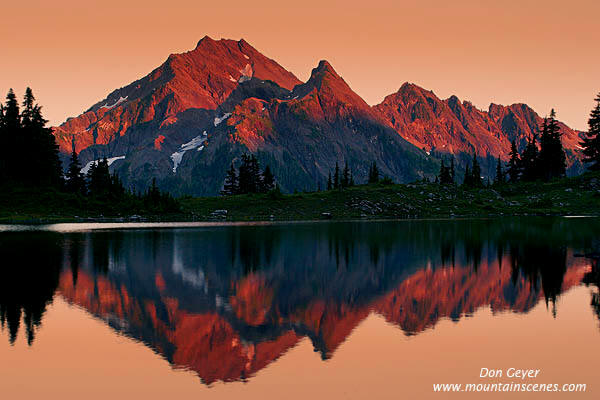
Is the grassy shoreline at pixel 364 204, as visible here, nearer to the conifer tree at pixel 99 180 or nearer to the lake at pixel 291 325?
the conifer tree at pixel 99 180

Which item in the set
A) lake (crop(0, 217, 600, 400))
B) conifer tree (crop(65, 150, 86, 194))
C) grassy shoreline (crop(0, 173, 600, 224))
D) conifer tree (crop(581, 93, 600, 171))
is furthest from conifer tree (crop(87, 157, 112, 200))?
conifer tree (crop(581, 93, 600, 171))

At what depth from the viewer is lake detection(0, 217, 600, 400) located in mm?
20719

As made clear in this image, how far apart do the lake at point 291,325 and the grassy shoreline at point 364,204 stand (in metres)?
100

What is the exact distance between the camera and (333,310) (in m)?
32.7

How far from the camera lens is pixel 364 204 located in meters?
167

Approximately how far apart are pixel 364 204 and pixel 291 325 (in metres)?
139

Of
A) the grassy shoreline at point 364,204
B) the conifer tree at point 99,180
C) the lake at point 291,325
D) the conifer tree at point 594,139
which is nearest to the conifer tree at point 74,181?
the conifer tree at point 99,180

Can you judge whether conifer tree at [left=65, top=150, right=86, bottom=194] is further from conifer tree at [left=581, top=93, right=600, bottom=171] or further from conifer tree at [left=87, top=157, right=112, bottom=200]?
conifer tree at [left=581, top=93, right=600, bottom=171]

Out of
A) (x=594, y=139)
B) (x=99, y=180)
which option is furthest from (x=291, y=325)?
(x=594, y=139)

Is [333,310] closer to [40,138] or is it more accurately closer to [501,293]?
[501,293]

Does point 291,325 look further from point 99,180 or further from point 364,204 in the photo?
point 99,180

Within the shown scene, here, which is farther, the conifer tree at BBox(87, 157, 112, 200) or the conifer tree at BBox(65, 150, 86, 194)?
the conifer tree at BBox(65, 150, 86, 194)

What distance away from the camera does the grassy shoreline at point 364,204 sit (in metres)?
150

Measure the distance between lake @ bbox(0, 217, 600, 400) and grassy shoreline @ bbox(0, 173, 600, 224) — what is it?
100 meters
